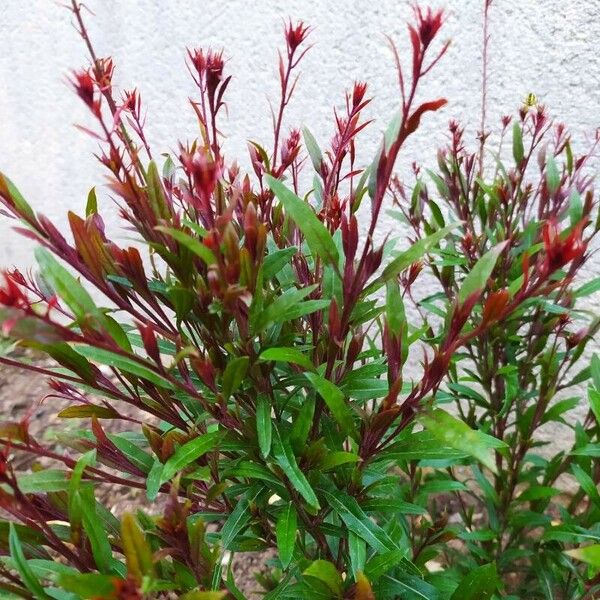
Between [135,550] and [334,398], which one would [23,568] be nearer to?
[135,550]

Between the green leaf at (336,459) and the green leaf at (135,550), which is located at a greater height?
the green leaf at (135,550)

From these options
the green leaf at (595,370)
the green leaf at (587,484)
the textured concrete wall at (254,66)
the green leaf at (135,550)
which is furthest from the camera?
the textured concrete wall at (254,66)

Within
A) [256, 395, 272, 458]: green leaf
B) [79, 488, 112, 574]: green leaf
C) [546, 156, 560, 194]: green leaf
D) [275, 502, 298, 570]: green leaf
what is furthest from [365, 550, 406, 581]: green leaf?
[546, 156, 560, 194]: green leaf

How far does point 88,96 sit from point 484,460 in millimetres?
512

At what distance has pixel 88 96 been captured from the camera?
0.59m

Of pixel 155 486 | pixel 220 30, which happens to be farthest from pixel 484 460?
pixel 220 30

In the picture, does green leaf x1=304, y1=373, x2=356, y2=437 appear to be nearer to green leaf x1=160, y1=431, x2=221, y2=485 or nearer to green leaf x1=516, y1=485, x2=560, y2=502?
green leaf x1=160, y1=431, x2=221, y2=485

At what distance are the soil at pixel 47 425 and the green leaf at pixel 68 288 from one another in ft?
4.02

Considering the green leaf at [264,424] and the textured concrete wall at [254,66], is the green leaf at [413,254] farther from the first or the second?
the textured concrete wall at [254,66]

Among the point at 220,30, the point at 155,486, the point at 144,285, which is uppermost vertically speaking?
the point at 220,30

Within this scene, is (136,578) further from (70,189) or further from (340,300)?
(70,189)

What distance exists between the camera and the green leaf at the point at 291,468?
0.66 m

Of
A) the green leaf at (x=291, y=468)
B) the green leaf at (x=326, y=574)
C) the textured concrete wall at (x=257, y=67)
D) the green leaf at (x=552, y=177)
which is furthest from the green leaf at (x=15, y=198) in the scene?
the textured concrete wall at (x=257, y=67)

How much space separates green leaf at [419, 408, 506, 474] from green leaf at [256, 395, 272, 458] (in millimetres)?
175
